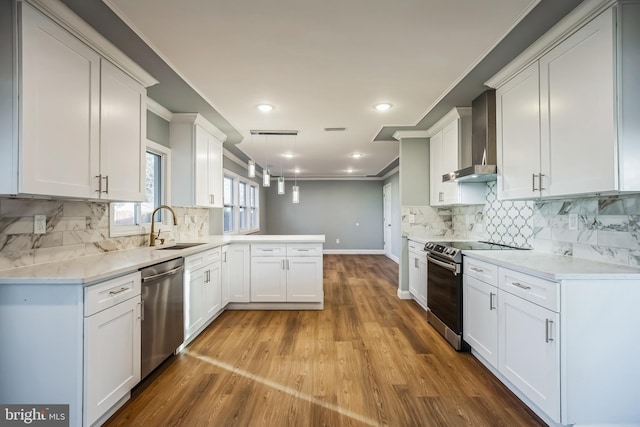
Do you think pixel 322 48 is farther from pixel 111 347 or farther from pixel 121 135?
pixel 111 347

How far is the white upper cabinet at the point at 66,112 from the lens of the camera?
4.85ft

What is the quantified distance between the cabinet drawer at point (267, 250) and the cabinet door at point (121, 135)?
1554 mm

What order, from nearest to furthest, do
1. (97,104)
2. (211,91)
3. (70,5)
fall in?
(70,5)
(97,104)
(211,91)

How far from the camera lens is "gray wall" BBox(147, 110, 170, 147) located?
311cm

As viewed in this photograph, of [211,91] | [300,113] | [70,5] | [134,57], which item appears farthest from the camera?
[300,113]

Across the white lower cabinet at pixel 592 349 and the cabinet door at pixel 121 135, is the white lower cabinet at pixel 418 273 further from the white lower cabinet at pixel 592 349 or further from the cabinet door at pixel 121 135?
the cabinet door at pixel 121 135

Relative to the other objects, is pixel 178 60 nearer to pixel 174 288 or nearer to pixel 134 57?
pixel 134 57

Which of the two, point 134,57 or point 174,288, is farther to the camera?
point 174,288

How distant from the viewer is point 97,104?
1.96m

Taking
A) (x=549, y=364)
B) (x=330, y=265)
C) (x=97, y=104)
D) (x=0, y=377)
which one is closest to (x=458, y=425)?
(x=549, y=364)

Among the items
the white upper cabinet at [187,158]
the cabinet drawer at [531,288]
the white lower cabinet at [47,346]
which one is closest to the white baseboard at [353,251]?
the white upper cabinet at [187,158]

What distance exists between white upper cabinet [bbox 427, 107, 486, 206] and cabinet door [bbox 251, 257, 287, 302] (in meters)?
2.22

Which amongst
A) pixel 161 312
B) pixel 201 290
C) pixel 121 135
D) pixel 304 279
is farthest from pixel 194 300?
pixel 121 135

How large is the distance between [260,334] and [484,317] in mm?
2079
